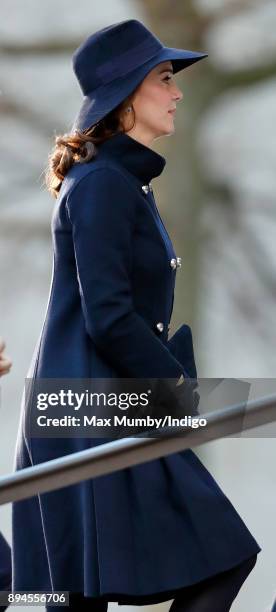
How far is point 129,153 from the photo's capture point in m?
4.07

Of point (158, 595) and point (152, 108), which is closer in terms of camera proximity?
point (158, 595)

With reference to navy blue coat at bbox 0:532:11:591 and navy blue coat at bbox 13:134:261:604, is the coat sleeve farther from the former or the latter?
navy blue coat at bbox 0:532:11:591

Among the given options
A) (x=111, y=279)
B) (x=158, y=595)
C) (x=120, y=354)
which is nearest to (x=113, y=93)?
(x=111, y=279)

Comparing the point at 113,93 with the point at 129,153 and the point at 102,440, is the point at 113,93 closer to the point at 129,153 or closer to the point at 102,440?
the point at 129,153

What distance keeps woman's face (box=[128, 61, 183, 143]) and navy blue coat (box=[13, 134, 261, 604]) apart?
0.24ft

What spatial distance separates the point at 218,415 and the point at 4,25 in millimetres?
7530

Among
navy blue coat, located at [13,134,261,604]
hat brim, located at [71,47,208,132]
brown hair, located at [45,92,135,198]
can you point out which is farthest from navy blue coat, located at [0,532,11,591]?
hat brim, located at [71,47,208,132]

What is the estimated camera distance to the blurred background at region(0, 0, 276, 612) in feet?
30.6

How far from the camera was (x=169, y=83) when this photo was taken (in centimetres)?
416

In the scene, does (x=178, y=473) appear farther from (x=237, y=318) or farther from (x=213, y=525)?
(x=237, y=318)

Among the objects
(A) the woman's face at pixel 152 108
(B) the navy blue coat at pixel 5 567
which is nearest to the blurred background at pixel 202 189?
(B) the navy blue coat at pixel 5 567

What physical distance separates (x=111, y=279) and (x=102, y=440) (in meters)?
0.35

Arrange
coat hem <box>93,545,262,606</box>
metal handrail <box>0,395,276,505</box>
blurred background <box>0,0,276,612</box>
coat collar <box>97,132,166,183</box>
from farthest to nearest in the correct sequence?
blurred background <box>0,0,276,612</box> → coat collar <box>97,132,166,183</box> → coat hem <box>93,545,262,606</box> → metal handrail <box>0,395,276,505</box>

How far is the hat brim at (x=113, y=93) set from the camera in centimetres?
406
